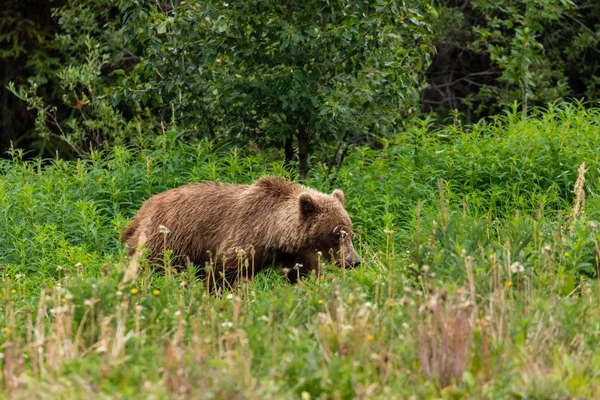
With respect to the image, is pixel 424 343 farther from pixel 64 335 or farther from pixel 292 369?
pixel 64 335

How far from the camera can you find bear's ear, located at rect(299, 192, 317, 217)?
827 cm

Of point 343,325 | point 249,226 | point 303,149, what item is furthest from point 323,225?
point 343,325

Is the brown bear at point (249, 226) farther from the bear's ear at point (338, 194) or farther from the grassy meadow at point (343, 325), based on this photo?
the grassy meadow at point (343, 325)

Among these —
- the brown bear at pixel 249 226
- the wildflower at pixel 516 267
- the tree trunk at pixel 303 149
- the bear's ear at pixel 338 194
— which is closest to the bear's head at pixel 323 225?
the brown bear at pixel 249 226

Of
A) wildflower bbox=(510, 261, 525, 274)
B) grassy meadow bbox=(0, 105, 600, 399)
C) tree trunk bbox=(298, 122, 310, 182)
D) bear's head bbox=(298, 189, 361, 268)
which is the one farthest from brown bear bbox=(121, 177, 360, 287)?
wildflower bbox=(510, 261, 525, 274)

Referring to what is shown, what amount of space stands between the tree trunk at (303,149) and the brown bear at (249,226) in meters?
1.98

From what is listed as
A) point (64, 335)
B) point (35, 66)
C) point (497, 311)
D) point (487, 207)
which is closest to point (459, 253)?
point (497, 311)

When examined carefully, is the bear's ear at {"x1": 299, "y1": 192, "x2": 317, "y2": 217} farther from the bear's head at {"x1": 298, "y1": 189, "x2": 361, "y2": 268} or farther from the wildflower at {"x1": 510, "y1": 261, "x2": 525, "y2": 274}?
the wildflower at {"x1": 510, "y1": 261, "x2": 525, "y2": 274}

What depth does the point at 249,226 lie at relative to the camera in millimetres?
8414

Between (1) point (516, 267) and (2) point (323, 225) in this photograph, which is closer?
(1) point (516, 267)

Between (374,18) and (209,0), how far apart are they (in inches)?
64.2

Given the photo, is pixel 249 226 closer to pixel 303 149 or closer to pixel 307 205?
pixel 307 205

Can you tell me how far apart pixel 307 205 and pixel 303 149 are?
250 cm

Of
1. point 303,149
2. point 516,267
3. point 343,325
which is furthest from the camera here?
point 303,149
